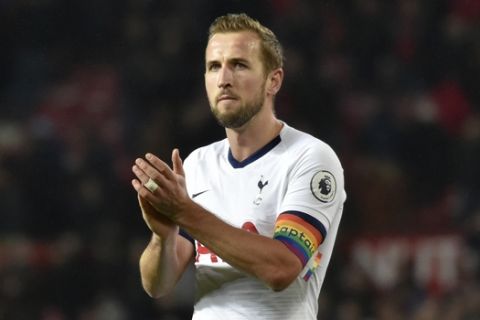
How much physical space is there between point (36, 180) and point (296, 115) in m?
1.95

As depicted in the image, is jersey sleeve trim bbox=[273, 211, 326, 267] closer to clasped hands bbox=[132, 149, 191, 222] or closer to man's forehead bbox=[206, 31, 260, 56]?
clasped hands bbox=[132, 149, 191, 222]

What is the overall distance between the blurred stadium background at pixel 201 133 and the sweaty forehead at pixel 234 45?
370 centimetres

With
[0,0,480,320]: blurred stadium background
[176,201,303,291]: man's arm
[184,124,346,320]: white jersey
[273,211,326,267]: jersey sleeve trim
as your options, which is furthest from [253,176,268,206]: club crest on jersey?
[0,0,480,320]: blurred stadium background

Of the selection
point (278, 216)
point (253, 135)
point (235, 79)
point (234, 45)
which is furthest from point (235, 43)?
point (278, 216)

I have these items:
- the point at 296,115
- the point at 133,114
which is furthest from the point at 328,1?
the point at 133,114

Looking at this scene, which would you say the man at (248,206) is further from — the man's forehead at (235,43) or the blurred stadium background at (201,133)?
the blurred stadium background at (201,133)

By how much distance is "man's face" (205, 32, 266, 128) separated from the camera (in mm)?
3410

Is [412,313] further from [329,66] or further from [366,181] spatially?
[329,66]

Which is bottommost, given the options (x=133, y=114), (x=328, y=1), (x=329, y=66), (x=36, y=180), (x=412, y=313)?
(x=412, y=313)

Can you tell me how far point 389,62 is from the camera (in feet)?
28.5

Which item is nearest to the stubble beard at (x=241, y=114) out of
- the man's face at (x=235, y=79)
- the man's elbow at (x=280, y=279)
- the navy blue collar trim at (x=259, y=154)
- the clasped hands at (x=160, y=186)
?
the man's face at (x=235, y=79)

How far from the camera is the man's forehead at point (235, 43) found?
3465mm

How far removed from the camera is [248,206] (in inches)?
133

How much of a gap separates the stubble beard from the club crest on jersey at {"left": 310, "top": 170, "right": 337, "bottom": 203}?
12.1 inches
